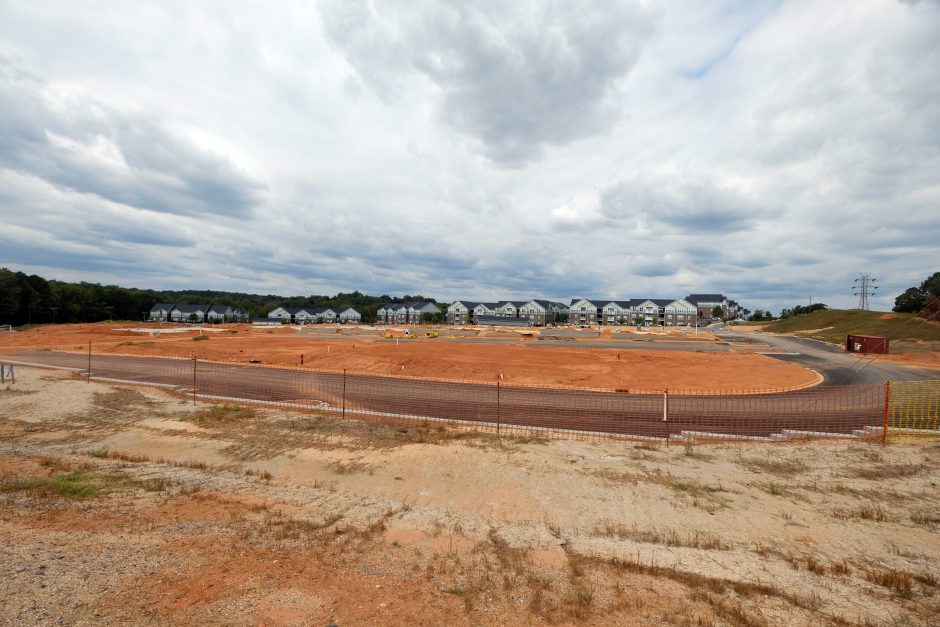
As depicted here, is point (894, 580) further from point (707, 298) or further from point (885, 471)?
point (707, 298)

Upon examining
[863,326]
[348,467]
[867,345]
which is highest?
[863,326]

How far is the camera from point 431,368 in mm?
32812

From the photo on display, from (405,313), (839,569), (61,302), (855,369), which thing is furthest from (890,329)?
(61,302)

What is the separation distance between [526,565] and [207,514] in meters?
6.03

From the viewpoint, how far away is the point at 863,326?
75500mm

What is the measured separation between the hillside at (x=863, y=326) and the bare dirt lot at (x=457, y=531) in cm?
4427

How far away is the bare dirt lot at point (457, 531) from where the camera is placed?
5.19 m

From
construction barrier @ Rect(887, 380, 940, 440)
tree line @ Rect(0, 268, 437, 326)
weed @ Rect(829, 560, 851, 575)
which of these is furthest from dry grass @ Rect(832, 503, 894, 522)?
tree line @ Rect(0, 268, 437, 326)

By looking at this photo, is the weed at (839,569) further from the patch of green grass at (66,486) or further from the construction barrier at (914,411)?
the patch of green grass at (66,486)

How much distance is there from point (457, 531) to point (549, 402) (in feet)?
47.6

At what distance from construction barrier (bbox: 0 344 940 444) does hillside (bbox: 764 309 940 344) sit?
28.3m

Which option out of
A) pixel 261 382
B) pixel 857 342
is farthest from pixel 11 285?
pixel 857 342

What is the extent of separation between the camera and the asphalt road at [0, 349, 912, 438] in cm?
1742

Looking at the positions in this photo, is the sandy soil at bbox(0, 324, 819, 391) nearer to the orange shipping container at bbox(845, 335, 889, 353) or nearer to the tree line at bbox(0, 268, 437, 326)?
the orange shipping container at bbox(845, 335, 889, 353)
